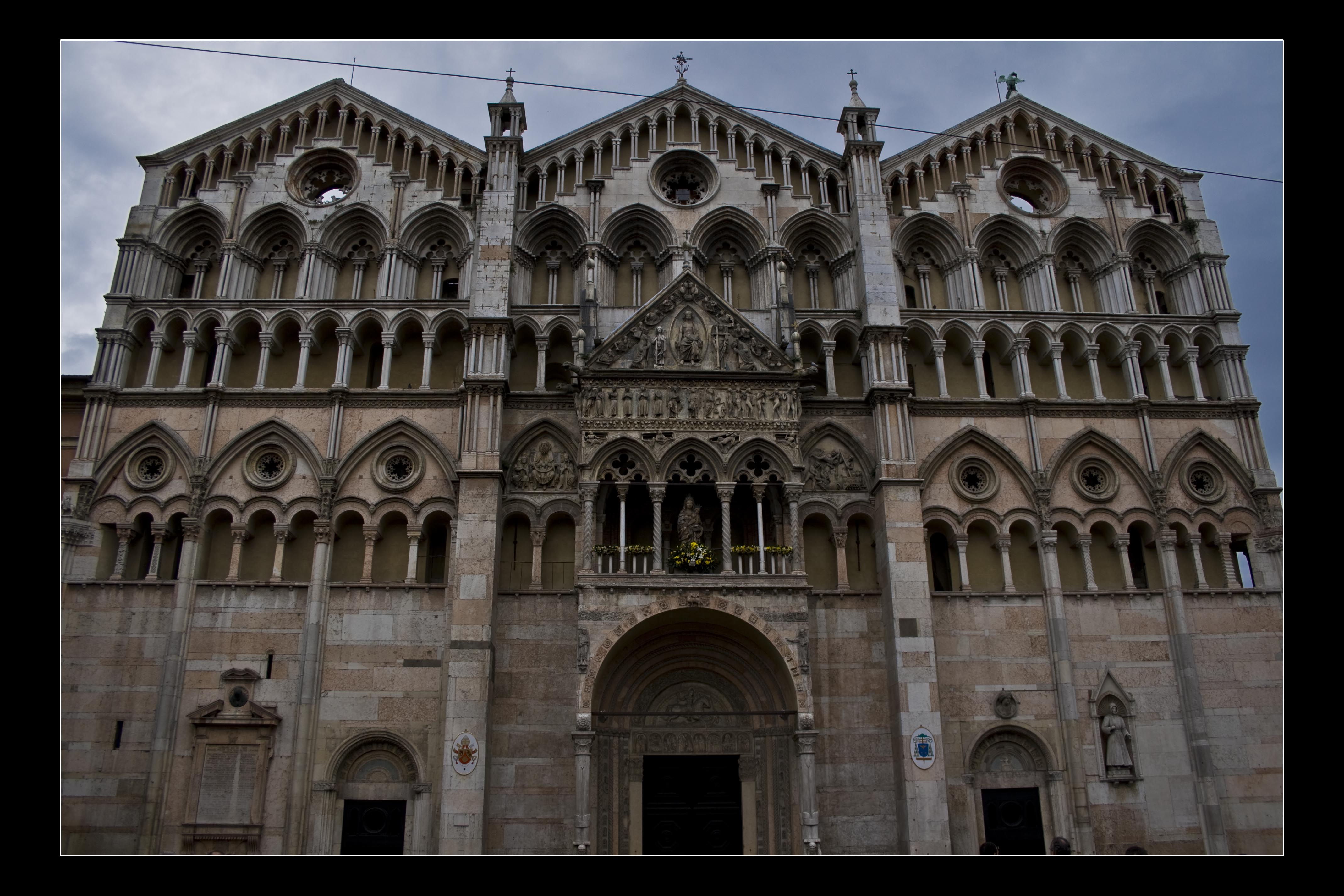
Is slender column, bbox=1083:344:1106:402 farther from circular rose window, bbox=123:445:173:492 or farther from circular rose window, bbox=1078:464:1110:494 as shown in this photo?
circular rose window, bbox=123:445:173:492

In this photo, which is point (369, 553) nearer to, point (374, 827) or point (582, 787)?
point (374, 827)

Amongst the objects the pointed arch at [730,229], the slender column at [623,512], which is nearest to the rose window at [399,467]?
the slender column at [623,512]

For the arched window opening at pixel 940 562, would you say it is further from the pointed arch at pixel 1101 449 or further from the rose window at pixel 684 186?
the rose window at pixel 684 186

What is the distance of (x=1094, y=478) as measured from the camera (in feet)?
81.5

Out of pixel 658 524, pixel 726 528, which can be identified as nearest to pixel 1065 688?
pixel 726 528

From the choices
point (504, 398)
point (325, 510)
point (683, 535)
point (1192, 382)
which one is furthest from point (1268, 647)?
point (325, 510)

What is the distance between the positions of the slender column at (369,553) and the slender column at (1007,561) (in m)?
16.1

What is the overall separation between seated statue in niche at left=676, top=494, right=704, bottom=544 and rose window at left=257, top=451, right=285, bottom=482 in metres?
10.5

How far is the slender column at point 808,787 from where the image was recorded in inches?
786

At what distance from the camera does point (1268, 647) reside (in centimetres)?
2316

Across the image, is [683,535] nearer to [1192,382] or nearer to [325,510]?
[325,510]

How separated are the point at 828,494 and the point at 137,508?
1780 cm

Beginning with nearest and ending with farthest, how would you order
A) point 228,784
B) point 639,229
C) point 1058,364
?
point 228,784, point 1058,364, point 639,229

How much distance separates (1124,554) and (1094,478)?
2.20 meters
